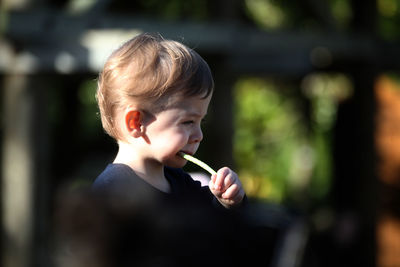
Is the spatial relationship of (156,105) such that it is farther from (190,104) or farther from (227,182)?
(227,182)

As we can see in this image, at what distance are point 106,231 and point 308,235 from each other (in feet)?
17.7

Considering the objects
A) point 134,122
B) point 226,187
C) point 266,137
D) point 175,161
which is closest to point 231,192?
point 226,187

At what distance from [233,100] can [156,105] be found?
337cm

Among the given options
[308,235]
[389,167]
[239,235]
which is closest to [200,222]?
[239,235]

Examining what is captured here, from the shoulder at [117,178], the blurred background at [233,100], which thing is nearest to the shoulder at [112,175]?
the shoulder at [117,178]

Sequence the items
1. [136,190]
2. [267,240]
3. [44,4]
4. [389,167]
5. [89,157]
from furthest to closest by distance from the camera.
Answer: [389,167], [89,157], [267,240], [44,4], [136,190]

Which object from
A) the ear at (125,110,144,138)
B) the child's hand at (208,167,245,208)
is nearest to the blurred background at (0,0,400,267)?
the ear at (125,110,144,138)

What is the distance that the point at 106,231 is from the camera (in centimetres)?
126

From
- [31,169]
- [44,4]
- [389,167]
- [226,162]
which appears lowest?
[31,169]

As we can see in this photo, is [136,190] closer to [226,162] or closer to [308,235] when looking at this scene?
[226,162]

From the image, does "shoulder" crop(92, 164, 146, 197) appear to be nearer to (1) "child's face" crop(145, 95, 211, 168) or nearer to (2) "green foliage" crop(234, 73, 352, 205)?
(1) "child's face" crop(145, 95, 211, 168)

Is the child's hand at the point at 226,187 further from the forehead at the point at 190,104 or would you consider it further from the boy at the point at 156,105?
the forehead at the point at 190,104

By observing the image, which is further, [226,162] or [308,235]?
[308,235]

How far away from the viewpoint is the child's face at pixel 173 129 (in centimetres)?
184
